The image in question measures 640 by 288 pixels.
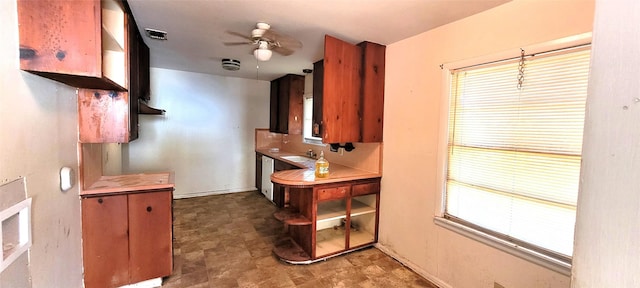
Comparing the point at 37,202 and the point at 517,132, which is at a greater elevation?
the point at 517,132

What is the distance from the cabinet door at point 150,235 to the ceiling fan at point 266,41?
1.45 metres

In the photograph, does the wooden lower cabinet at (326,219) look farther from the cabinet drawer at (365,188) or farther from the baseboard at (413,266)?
the baseboard at (413,266)

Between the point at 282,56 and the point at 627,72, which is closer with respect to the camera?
the point at 627,72

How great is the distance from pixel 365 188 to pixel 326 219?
0.53 m

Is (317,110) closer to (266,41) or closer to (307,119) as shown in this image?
(266,41)

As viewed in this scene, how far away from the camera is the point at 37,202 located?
1301 millimetres

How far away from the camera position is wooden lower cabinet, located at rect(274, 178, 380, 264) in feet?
8.31

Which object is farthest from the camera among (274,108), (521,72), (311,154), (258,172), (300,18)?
(258,172)

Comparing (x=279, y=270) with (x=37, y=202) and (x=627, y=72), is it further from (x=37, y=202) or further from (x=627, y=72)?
(x=627, y=72)

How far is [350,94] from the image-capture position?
257cm

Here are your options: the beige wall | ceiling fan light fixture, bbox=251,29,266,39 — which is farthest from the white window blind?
ceiling fan light fixture, bbox=251,29,266,39

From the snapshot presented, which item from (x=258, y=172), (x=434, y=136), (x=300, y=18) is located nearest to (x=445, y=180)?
(x=434, y=136)

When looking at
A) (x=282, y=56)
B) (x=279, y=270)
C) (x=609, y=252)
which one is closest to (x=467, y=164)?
(x=609, y=252)

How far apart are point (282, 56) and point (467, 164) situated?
2.38 m
